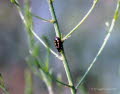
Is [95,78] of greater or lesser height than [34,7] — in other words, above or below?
below

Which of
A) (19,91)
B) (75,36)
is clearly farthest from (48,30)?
(19,91)

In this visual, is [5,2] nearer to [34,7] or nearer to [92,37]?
[34,7]

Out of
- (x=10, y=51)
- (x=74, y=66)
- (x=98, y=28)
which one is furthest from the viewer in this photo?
(x=10, y=51)

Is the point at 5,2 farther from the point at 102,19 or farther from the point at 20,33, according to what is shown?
the point at 102,19

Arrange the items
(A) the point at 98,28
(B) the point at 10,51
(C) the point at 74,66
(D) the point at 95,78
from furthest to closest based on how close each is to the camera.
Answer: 1. (B) the point at 10,51
2. (A) the point at 98,28
3. (C) the point at 74,66
4. (D) the point at 95,78

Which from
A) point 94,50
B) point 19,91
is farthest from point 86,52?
point 19,91

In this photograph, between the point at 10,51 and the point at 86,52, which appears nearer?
the point at 86,52
